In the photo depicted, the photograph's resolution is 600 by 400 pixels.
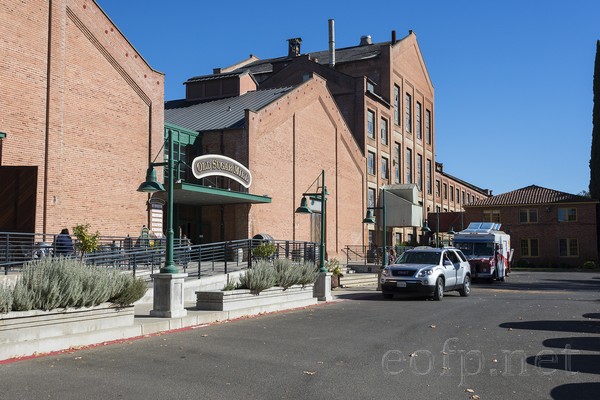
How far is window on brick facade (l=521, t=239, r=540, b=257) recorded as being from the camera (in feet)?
200

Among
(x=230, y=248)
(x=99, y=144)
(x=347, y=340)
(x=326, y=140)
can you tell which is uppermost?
(x=326, y=140)

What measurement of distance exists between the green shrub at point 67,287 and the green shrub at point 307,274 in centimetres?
790

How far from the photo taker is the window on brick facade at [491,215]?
6350 centimetres

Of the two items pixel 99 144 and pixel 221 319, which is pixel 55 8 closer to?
pixel 99 144

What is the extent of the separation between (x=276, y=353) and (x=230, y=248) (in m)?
11.7

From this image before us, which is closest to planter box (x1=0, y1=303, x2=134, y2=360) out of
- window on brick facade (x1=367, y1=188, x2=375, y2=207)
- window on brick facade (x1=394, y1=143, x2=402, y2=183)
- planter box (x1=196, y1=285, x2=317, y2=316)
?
planter box (x1=196, y1=285, x2=317, y2=316)

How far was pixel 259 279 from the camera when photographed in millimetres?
16531

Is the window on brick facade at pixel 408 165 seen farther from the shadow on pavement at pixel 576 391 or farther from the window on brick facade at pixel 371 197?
the shadow on pavement at pixel 576 391

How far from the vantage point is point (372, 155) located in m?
50.5

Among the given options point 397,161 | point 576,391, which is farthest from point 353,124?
point 576,391

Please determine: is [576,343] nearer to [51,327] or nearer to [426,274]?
[51,327]

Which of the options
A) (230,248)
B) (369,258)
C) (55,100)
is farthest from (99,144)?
(369,258)

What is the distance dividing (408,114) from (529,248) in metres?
18.1

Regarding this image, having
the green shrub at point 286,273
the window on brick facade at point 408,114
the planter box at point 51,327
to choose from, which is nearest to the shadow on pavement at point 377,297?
the green shrub at point 286,273
